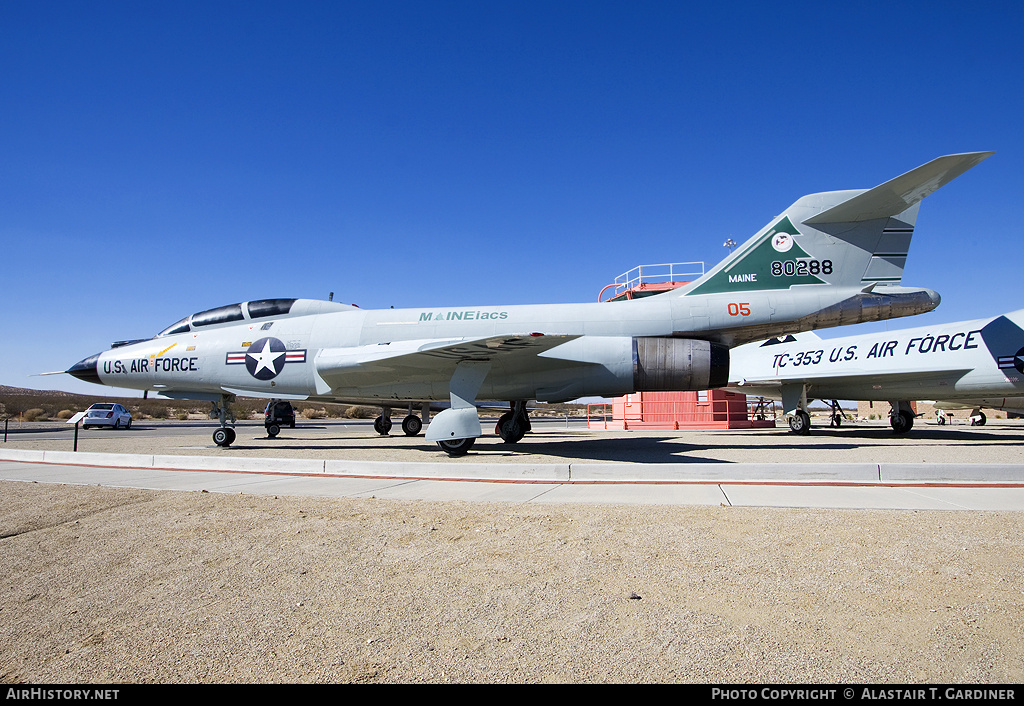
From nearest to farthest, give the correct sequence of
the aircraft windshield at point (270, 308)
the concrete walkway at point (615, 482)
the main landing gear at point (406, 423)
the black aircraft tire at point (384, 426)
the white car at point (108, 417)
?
1. the concrete walkway at point (615, 482)
2. the aircraft windshield at point (270, 308)
3. the main landing gear at point (406, 423)
4. the black aircraft tire at point (384, 426)
5. the white car at point (108, 417)

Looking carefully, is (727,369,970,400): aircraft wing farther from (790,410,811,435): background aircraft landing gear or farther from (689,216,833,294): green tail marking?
(689,216,833,294): green tail marking

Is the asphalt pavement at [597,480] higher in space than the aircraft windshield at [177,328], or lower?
lower

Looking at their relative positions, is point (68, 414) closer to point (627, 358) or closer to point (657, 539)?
point (627, 358)

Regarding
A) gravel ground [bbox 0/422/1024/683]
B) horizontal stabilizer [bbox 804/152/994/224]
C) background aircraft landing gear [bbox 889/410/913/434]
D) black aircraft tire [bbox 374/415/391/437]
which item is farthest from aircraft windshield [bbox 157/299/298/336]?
background aircraft landing gear [bbox 889/410/913/434]

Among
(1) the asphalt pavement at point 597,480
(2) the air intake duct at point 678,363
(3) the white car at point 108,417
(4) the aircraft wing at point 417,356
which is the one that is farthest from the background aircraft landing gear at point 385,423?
(3) the white car at point 108,417

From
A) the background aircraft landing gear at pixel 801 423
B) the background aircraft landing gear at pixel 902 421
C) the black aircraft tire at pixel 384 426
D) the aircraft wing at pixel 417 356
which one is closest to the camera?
the aircraft wing at pixel 417 356

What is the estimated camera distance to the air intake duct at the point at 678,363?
10.9 meters

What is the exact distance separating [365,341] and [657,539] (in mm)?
9348

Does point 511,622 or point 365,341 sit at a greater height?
point 365,341

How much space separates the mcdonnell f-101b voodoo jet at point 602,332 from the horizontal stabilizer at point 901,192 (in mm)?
32

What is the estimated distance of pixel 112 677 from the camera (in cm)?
220

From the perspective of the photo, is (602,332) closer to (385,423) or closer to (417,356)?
(417,356)

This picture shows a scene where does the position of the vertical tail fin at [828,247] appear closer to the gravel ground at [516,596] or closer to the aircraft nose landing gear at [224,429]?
the gravel ground at [516,596]
